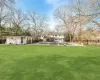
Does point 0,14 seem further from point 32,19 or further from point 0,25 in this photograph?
point 32,19

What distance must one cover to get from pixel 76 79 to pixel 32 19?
178 feet

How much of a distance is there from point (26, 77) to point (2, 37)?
117 feet

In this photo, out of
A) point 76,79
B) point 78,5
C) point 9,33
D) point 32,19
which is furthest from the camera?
point 32,19

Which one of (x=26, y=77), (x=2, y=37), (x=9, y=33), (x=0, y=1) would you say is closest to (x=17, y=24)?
(x=9, y=33)

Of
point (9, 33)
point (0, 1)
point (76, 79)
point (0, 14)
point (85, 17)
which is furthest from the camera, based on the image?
point (9, 33)

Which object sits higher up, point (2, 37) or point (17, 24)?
point (17, 24)

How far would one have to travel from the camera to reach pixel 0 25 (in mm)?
38438

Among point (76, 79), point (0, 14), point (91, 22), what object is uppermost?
point (0, 14)

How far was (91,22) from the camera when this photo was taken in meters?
8.52

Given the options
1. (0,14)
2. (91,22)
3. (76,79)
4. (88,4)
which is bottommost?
(76,79)

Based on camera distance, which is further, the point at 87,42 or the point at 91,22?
the point at 87,42

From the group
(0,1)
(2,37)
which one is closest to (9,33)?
(2,37)

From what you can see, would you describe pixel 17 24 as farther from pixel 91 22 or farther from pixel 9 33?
pixel 91 22

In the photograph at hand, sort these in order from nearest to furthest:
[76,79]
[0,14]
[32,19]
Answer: [76,79]
[0,14]
[32,19]
